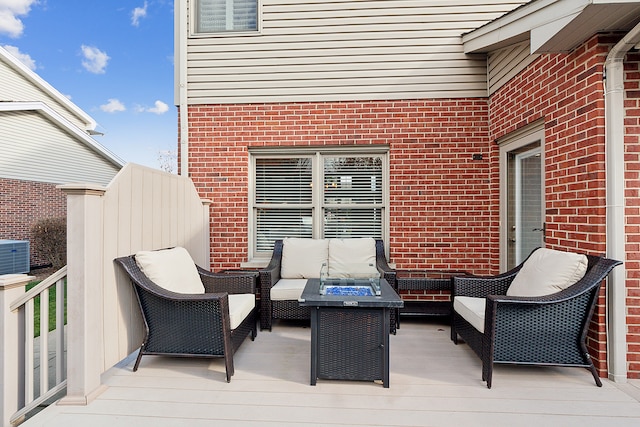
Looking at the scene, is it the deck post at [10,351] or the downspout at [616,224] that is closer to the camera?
the deck post at [10,351]

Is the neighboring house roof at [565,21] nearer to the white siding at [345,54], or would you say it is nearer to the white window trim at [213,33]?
the white siding at [345,54]

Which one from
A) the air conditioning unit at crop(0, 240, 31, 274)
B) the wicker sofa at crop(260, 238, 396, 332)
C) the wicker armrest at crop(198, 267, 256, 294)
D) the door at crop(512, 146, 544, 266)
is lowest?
the air conditioning unit at crop(0, 240, 31, 274)

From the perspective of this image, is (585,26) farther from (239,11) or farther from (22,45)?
(22,45)

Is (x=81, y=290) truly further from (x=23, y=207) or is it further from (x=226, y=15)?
(x=23, y=207)

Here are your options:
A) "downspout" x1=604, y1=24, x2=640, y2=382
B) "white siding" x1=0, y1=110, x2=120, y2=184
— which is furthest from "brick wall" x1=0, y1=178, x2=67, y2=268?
"downspout" x1=604, y1=24, x2=640, y2=382

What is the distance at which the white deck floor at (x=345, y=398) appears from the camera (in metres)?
2.16

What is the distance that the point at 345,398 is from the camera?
2418 mm

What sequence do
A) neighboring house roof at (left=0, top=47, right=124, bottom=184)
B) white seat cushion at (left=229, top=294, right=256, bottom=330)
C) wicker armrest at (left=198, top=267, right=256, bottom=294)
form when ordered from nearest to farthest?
white seat cushion at (left=229, top=294, right=256, bottom=330) < wicker armrest at (left=198, top=267, right=256, bottom=294) < neighboring house roof at (left=0, top=47, right=124, bottom=184)

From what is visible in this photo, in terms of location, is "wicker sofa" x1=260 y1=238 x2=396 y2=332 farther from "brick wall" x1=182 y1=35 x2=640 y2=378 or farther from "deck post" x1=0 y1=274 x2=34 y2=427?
"deck post" x1=0 y1=274 x2=34 y2=427

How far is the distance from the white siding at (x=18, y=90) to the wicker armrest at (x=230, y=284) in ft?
40.5

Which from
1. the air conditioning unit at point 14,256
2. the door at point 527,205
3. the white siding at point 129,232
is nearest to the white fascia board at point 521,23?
the door at point 527,205

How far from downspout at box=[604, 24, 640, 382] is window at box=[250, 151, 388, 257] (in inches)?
95.8

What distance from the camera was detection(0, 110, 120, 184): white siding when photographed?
9.53 meters

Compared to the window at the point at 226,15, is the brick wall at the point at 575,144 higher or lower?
lower
